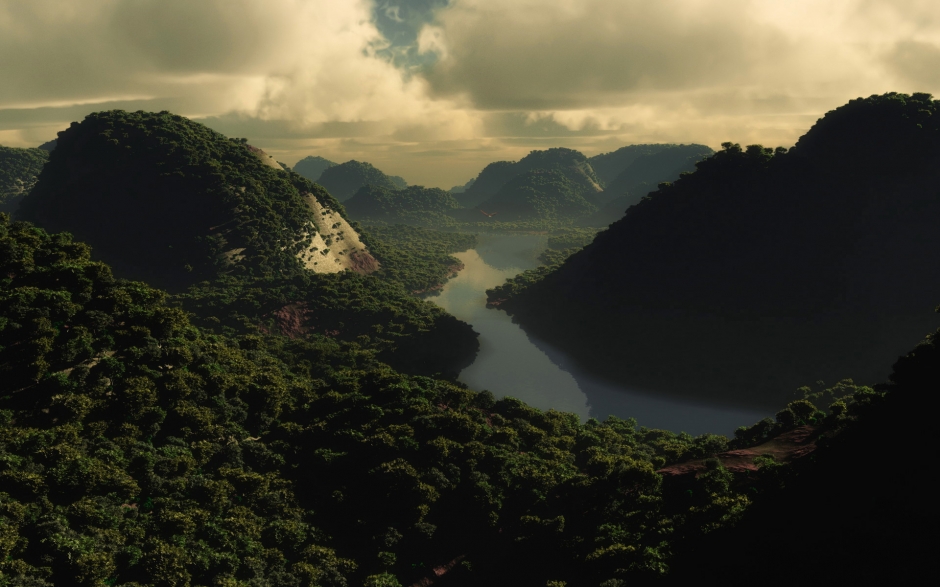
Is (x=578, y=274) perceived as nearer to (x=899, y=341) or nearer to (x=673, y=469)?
(x=899, y=341)

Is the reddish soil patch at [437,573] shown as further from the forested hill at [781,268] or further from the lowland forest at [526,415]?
the forested hill at [781,268]

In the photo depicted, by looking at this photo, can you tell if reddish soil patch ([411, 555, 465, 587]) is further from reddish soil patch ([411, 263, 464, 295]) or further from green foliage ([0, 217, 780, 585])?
reddish soil patch ([411, 263, 464, 295])

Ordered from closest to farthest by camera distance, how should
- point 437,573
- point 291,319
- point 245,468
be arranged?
point 437,573
point 245,468
point 291,319

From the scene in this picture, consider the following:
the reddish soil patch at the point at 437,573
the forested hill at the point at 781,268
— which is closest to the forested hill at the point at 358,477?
the reddish soil patch at the point at 437,573

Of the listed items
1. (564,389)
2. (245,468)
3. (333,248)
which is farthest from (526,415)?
(333,248)

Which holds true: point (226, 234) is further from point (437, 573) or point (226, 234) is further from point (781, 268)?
point (781, 268)
